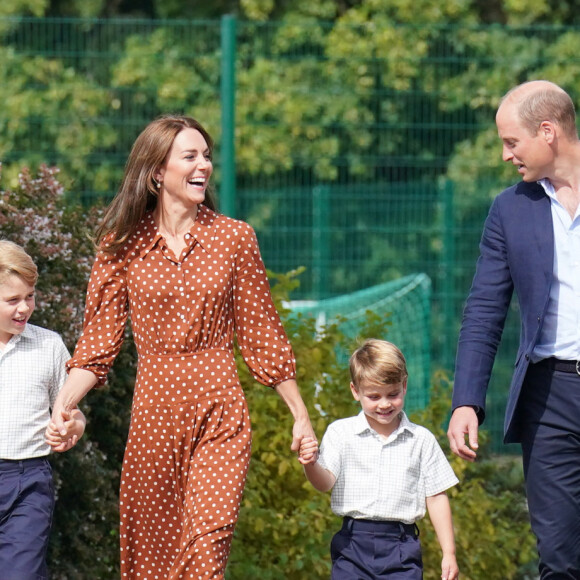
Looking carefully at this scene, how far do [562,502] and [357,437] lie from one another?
2.48 feet

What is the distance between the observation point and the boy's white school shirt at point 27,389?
5.10 m

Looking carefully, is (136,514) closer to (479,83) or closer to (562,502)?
(562,502)

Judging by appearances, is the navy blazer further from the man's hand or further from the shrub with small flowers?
the shrub with small flowers

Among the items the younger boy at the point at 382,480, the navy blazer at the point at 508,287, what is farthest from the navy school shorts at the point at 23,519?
the navy blazer at the point at 508,287

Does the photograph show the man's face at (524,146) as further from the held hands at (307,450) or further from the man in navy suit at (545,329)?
the held hands at (307,450)

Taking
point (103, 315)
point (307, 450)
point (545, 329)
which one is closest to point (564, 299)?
point (545, 329)

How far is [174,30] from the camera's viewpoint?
10.8 metres

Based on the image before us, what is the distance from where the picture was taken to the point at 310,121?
11.4 meters

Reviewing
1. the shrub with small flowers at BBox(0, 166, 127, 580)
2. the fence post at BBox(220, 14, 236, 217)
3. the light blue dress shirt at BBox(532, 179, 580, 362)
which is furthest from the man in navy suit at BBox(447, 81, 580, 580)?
the fence post at BBox(220, 14, 236, 217)

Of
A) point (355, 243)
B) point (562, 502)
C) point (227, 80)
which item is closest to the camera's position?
point (562, 502)

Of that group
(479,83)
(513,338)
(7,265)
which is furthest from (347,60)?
(7,265)

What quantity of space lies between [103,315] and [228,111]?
4607 mm

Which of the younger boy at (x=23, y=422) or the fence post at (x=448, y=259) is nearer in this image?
the younger boy at (x=23, y=422)

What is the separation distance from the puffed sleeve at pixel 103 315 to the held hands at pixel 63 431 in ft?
0.69
